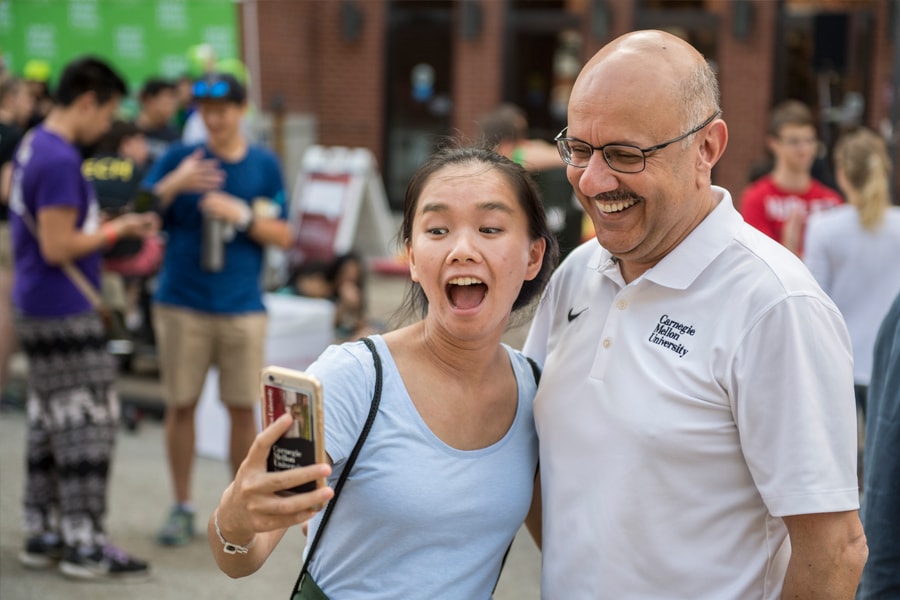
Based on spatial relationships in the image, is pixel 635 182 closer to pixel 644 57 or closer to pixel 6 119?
pixel 644 57

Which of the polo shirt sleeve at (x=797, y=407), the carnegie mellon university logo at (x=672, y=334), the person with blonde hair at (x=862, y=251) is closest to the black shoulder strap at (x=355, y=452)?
the carnegie mellon university logo at (x=672, y=334)

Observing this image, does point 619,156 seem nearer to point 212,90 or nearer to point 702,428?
point 702,428

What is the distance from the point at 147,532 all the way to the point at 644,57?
13.9 ft

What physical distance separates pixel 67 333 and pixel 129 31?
6747 millimetres

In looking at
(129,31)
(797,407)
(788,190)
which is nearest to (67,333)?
(797,407)

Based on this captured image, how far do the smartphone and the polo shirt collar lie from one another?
0.74 metres

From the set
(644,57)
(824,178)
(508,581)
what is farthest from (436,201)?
(824,178)

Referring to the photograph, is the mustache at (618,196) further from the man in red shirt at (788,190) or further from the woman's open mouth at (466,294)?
the man in red shirt at (788,190)

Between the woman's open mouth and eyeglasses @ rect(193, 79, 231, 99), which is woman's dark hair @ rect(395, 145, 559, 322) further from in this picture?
eyeglasses @ rect(193, 79, 231, 99)

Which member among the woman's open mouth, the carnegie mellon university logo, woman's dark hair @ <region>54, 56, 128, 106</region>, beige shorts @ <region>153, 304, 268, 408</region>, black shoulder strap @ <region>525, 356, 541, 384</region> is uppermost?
woman's dark hair @ <region>54, 56, 128, 106</region>

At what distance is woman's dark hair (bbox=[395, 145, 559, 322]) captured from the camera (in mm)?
2307

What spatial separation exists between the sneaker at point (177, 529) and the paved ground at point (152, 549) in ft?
0.14

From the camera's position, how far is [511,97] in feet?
44.1

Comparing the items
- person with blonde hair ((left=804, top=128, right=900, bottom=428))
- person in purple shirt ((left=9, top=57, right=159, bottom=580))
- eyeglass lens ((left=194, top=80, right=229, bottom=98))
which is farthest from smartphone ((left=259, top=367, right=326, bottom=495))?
person with blonde hair ((left=804, top=128, right=900, bottom=428))
